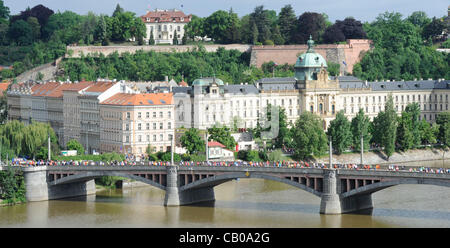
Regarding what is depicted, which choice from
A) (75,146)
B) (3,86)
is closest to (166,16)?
(3,86)

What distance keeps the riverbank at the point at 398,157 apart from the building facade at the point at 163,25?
5949cm

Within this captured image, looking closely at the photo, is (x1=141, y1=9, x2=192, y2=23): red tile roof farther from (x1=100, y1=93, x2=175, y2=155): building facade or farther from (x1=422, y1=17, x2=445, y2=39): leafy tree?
(x1=100, y1=93, x2=175, y2=155): building facade

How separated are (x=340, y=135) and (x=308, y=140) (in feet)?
17.3

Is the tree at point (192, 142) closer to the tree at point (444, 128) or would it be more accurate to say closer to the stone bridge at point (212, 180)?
the stone bridge at point (212, 180)

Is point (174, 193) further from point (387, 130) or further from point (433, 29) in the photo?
point (433, 29)

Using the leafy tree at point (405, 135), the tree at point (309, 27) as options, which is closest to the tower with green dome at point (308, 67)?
the leafy tree at point (405, 135)

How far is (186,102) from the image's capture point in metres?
130

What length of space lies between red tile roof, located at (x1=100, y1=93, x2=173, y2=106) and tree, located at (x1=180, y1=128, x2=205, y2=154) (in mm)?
3666

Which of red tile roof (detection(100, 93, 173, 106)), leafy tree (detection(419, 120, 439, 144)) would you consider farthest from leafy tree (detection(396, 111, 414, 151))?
red tile roof (detection(100, 93, 173, 106))

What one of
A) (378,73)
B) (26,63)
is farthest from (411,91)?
(26,63)

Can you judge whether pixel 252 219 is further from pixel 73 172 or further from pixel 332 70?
pixel 332 70

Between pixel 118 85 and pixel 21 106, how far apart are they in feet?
73.2

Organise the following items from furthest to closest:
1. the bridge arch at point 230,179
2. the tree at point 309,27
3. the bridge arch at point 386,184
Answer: the tree at point 309,27
the bridge arch at point 230,179
the bridge arch at point 386,184

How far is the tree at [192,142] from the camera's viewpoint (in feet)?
380
